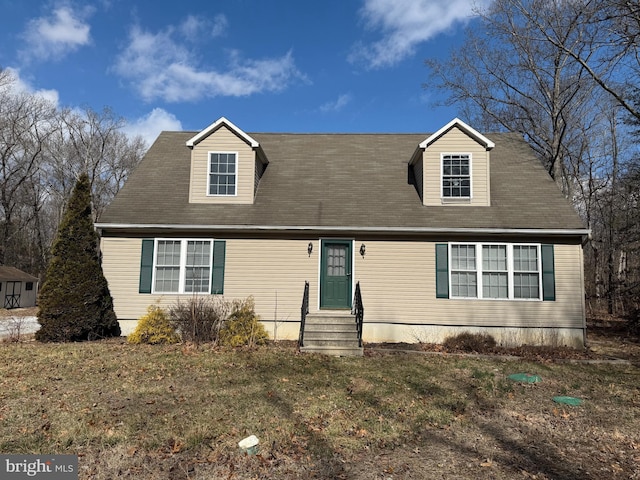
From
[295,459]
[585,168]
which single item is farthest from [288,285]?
[585,168]

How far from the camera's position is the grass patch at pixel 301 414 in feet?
13.6

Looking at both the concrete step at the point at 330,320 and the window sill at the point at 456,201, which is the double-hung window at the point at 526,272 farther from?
the concrete step at the point at 330,320

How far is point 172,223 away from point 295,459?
8092 mm

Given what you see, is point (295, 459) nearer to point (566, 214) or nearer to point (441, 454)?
point (441, 454)

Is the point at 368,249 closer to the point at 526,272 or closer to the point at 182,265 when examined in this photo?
the point at 526,272

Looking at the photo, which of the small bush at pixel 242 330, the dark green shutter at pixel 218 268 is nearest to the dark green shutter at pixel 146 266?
the dark green shutter at pixel 218 268

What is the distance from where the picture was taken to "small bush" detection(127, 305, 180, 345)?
967 cm

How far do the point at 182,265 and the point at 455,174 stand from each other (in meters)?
8.10

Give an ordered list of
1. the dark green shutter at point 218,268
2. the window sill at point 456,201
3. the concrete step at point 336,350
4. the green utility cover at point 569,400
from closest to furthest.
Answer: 1. the green utility cover at point 569,400
2. the concrete step at point 336,350
3. the dark green shutter at point 218,268
4. the window sill at point 456,201

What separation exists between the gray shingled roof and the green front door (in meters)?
0.67

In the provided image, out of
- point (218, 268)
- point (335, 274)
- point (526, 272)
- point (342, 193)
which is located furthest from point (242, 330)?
point (526, 272)

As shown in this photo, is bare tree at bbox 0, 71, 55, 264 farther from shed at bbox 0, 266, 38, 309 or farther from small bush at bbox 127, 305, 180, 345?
small bush at bbox 127, 305, 180, 345

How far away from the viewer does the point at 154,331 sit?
31.9 ft

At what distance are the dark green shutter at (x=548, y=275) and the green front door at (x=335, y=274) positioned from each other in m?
5.01
